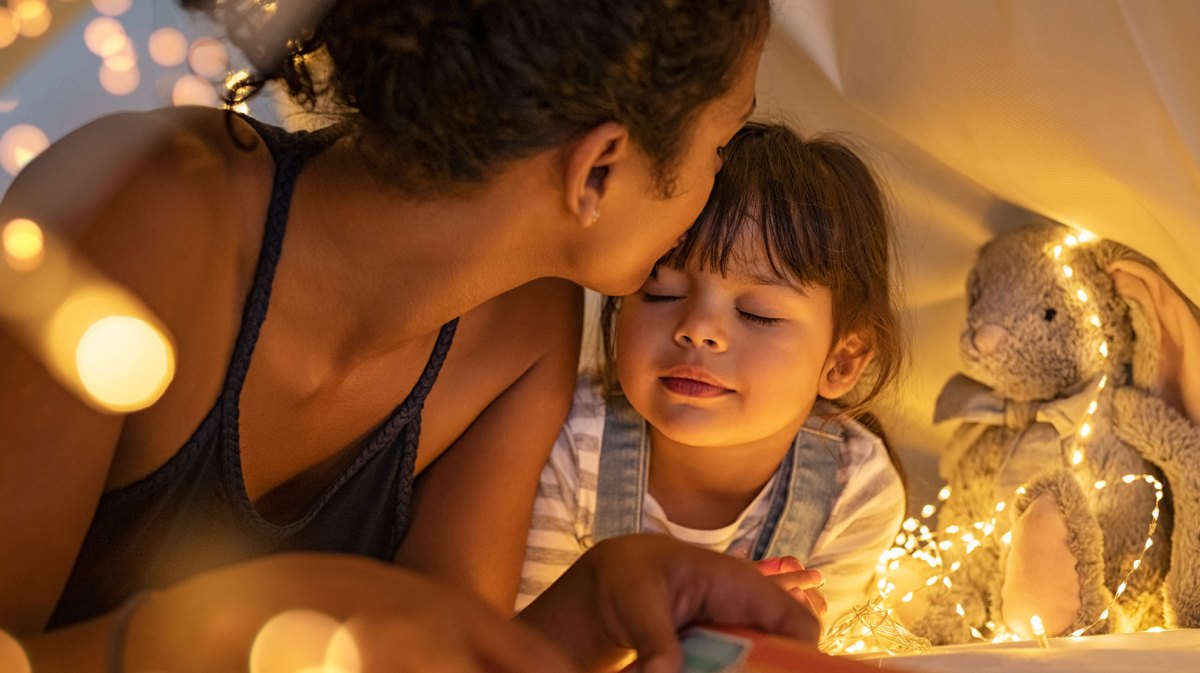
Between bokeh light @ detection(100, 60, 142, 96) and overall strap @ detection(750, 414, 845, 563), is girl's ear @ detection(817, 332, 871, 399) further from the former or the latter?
bokeh light @ detection(100, 60, 142, 96)

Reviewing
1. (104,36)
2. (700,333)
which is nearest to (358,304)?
(700,333)

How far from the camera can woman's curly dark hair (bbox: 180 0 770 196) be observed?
0.88 metres

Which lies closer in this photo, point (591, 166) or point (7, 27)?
point (591, 166)

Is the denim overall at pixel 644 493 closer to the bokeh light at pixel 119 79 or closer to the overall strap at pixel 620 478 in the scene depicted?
the overall strap at pixel 620 478

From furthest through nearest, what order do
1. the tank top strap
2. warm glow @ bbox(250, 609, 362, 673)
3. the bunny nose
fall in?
the bunny nose → the tank top strap → warm glow @ bbox(250, 609, 362, 673)

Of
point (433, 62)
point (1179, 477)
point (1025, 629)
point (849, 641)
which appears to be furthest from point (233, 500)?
point (1179, 477)

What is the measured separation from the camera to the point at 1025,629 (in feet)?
4.73

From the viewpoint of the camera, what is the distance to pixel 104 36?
1289mm

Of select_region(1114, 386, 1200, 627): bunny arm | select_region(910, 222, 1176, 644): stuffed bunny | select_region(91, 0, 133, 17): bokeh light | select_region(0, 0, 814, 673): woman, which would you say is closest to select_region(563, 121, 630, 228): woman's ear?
select_region(0, 0, 814, 673): woman

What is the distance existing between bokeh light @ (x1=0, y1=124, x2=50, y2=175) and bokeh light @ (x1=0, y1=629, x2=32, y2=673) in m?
0.54

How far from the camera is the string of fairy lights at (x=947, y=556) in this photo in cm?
139

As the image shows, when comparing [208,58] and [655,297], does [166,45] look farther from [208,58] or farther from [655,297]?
[655,297]

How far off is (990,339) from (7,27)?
3.68 ft

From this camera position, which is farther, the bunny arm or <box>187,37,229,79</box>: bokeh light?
the bunny arm
